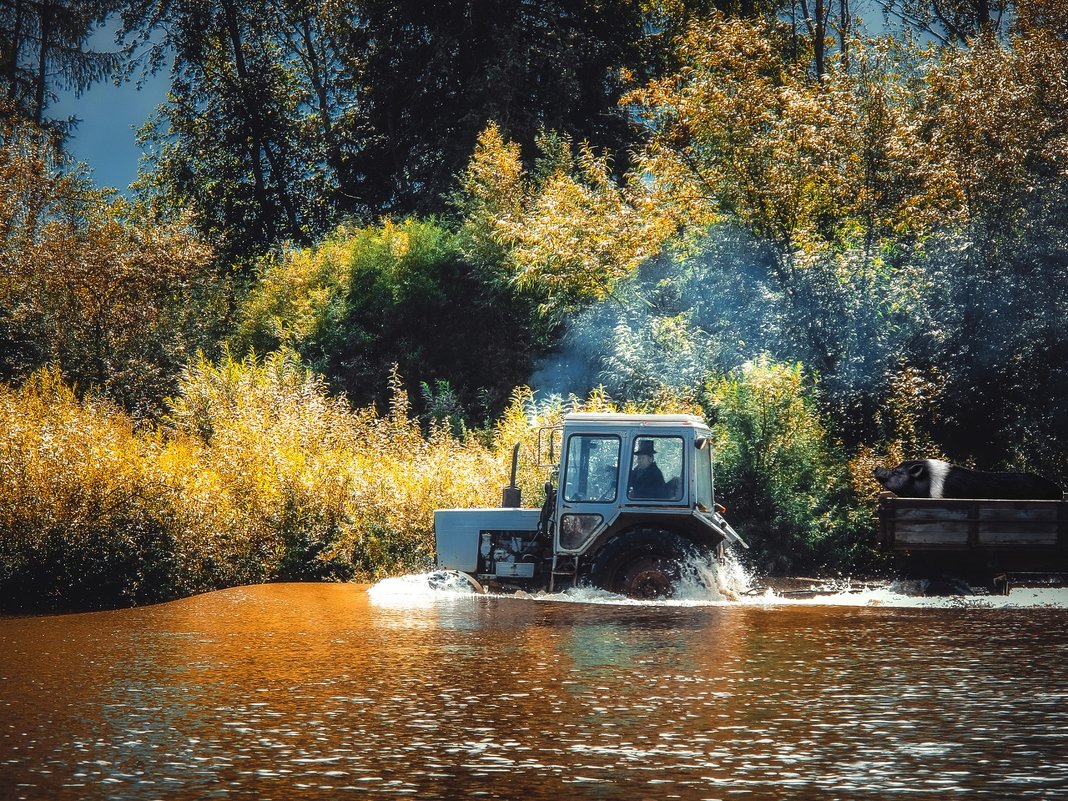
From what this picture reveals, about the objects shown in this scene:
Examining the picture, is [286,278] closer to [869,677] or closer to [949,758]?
[869,677]

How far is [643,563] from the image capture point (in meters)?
13.1

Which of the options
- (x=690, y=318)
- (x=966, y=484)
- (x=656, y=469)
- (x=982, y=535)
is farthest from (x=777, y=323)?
(x=656, y=469)

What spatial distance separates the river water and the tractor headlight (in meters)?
0.57

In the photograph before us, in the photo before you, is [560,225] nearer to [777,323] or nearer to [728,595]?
[777,323]

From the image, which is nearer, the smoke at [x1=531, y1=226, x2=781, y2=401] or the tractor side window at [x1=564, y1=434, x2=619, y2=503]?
the tractor side window at [x1=564, y1=434, x2=619, y2=503]

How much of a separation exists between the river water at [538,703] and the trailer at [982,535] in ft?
2.91

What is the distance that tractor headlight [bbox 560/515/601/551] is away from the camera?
13414mm

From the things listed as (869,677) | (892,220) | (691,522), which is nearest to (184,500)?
(691,522)

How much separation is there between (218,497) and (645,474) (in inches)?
230

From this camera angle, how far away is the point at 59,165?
3469 cm

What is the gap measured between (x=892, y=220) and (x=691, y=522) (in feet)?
34.1

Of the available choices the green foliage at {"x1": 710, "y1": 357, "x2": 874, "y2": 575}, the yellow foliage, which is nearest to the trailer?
the green foliage at {"x1": 710, "y1": 357, "x2": 874, "y2": 575}

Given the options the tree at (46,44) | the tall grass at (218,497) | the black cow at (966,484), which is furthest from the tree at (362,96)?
the black cow at (966,484)

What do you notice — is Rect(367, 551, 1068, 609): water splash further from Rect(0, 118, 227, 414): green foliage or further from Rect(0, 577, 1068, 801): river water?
Rect(0, 118, 227, 414): green foliage
